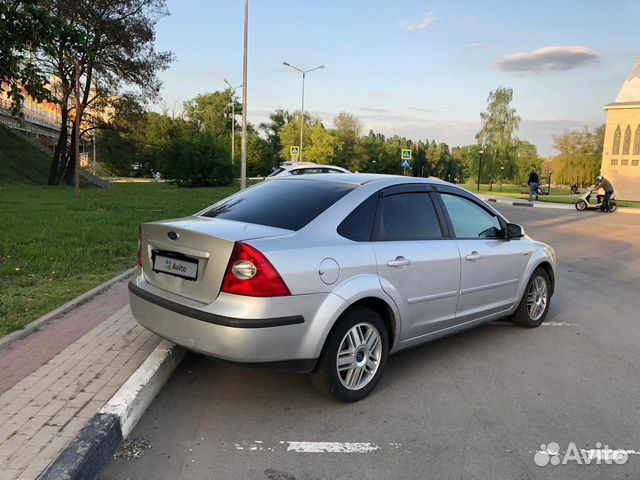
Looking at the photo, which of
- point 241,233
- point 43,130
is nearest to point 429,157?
point 43,130

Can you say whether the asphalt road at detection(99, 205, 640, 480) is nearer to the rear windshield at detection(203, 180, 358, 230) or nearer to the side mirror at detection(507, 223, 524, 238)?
the side mirror at detection(507, 223, 524, 238)

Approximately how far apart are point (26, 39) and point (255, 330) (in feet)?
19.9

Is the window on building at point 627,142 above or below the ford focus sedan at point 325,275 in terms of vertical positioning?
above

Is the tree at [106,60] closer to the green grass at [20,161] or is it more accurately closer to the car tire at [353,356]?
the green grass at [20,161]

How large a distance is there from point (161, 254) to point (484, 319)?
3.04 m

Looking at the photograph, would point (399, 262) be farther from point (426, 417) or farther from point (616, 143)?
point (616, 143)

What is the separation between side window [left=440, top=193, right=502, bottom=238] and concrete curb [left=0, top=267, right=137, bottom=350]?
155 inches

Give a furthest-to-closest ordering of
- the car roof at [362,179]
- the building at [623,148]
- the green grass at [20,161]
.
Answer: the building at [623,148] → the green grass at [20,161] → the car roof at [362,179]

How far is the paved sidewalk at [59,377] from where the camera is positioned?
2889 mm

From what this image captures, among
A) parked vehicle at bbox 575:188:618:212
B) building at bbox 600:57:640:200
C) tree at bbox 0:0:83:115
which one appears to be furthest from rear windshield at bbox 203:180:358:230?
building at bbox 600:57:640:200

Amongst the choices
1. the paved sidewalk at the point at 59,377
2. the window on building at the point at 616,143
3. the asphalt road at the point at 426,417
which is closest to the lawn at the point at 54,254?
the paved sidewalk at the point at 59,377

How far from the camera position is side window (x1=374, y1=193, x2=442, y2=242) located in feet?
13.6

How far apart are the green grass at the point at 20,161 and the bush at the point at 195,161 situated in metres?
8.26

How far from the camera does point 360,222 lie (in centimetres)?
399
